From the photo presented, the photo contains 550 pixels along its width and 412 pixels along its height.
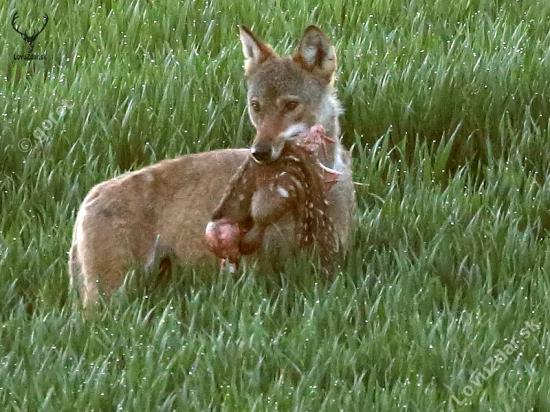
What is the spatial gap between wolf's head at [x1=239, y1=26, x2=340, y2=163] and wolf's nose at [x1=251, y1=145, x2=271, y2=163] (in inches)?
6.5

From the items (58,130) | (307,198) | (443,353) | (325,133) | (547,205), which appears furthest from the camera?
(58,130)

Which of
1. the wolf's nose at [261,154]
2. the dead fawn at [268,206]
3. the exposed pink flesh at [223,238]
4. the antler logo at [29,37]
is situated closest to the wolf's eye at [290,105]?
the dead fawn at [268,206]

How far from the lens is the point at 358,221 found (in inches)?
256

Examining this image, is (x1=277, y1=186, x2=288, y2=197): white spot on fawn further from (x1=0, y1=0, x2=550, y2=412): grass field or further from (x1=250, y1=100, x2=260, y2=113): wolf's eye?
(x1=250, y1=100, x2=260, y2=113): wolf's eye

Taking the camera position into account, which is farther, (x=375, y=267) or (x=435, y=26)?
(x=435, y=26)

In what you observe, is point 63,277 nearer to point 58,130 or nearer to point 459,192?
point 58,130

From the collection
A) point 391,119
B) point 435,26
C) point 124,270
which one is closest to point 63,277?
point 124,270

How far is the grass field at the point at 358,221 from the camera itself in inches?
193

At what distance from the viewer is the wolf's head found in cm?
609

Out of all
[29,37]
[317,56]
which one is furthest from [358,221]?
[29,37]

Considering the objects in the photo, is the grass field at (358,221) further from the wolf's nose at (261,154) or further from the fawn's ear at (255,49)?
the fawn's ear at (255,49)

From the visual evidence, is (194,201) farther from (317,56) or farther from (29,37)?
(29,37)

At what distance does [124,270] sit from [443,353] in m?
1.76

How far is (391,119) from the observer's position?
770 cm
